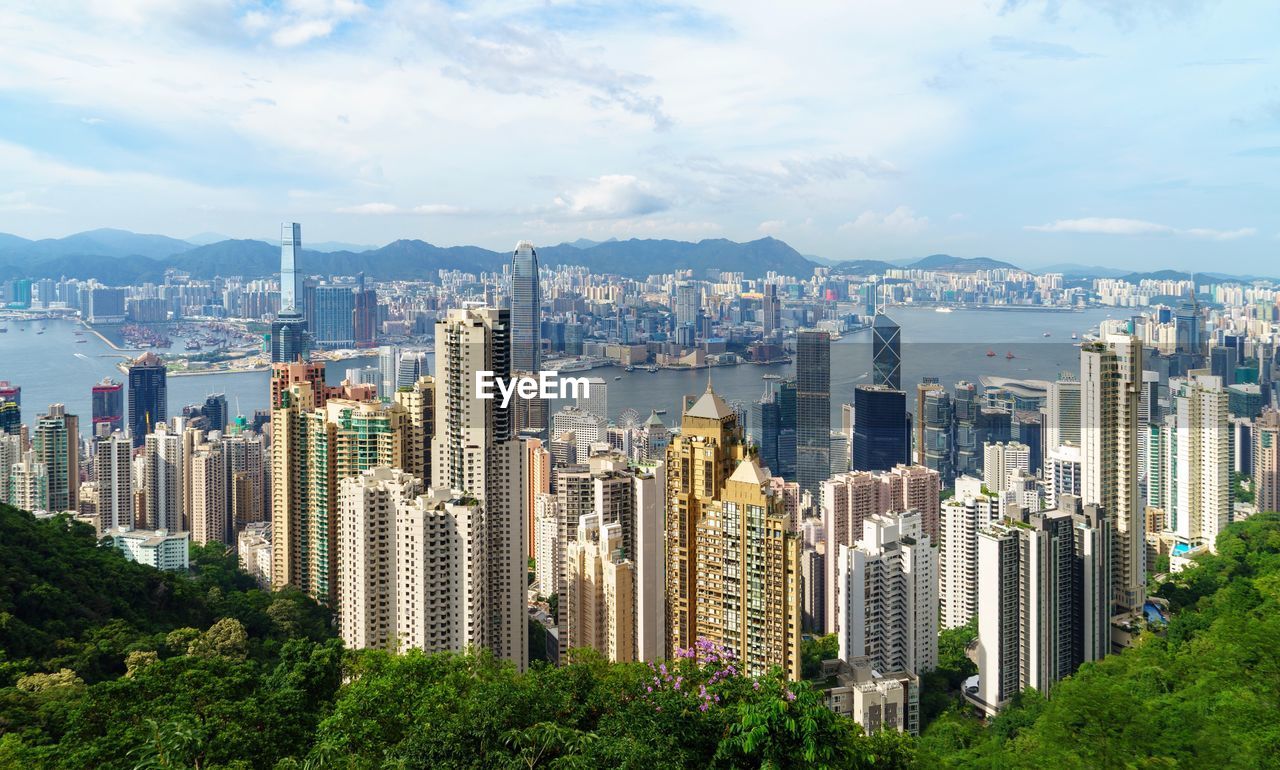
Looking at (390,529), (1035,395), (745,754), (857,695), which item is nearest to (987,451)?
(1035,395)

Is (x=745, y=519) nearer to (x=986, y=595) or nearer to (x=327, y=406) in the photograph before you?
(x=986, y=595)

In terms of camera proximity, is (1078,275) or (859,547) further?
(1078,275)

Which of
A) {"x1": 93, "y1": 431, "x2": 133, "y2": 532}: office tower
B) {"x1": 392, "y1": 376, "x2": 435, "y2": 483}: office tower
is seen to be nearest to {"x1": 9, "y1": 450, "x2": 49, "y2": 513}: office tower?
{"x1": 93, "y1": 431, "x2": 133, "y2": 532}: office tower

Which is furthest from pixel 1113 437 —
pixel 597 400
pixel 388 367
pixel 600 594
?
pixel 388 367

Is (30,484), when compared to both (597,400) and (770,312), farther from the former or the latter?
(770,312)

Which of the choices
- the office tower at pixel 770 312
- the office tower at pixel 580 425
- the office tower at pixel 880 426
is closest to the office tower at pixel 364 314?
the office tower at pixel 580 425

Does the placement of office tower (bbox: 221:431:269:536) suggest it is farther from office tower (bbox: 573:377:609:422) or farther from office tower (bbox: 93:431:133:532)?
office tower (bbox: 573:377:609:422)
